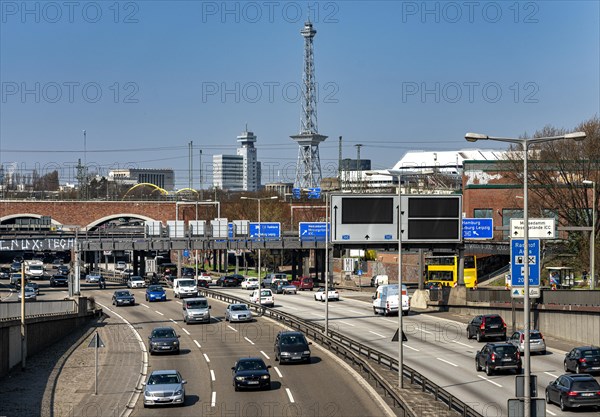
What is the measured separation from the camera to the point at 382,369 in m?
40.0

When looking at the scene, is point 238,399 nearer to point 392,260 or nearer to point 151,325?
point 151,325

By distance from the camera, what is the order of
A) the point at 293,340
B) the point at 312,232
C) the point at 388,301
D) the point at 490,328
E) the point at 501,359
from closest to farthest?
the point at 501,359 → the point at 293,340 → the point at 490,328 → the point at 388,301 → the point at 312,232

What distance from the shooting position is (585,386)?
104ft

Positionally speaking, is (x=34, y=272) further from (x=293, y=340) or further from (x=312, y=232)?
(x=293, y=340)

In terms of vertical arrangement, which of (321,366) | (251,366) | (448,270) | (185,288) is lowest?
(321,366)

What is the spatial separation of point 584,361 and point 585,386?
7.85 meters

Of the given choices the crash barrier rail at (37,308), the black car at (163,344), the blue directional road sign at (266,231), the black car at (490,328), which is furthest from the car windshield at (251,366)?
the blue directional road sign at (266,231)

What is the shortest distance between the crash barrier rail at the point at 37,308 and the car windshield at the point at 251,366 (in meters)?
13.9

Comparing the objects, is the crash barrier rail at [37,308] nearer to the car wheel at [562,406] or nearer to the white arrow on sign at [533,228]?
the white arrow on sign at [533,228]

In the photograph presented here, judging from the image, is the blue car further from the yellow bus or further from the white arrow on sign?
the white arrow on sign

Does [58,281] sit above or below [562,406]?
above

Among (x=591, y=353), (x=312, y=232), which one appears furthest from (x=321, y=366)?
(x=312, y=232)

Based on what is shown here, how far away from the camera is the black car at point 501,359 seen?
130ft

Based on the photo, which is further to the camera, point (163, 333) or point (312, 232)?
point (312, 232)
